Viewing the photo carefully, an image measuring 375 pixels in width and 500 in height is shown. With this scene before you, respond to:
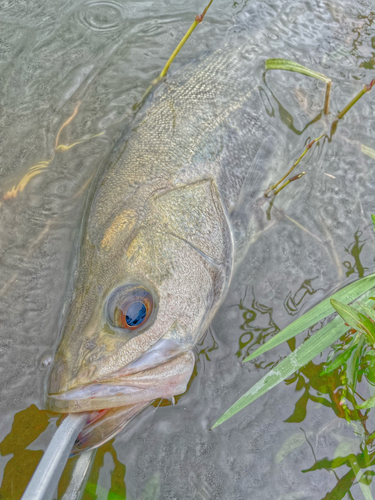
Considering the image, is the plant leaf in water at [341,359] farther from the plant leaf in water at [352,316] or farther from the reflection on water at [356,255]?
the reflection on water at [356,255]

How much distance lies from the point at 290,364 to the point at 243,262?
76 cm

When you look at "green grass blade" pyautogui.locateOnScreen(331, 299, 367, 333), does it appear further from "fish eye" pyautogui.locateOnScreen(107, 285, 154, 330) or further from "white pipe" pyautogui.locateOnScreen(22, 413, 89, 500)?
"white pipe" pyautogui.locateOnScreen(22, 413, 89, 500)

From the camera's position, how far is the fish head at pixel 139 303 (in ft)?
6.27

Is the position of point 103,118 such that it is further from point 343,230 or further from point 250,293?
point 343,230

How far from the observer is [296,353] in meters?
2.27

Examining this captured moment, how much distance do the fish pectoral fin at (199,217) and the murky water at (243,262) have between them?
0.35 meters

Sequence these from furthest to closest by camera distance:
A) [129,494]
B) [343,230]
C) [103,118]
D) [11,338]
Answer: [103,118], [343,230], [11,338], [129,494]

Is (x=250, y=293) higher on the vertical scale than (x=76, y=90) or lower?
lower

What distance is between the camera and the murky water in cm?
229

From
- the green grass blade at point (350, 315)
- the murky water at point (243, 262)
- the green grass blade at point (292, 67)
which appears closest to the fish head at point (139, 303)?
the murky water at point (243, 262)

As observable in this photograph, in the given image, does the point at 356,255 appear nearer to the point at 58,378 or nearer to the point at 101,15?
the point at 58,378

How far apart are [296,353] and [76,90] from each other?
8.15 ft

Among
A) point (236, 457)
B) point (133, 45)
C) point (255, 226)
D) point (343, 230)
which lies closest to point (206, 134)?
point (255, 226)

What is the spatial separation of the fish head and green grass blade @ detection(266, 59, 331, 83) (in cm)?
109
